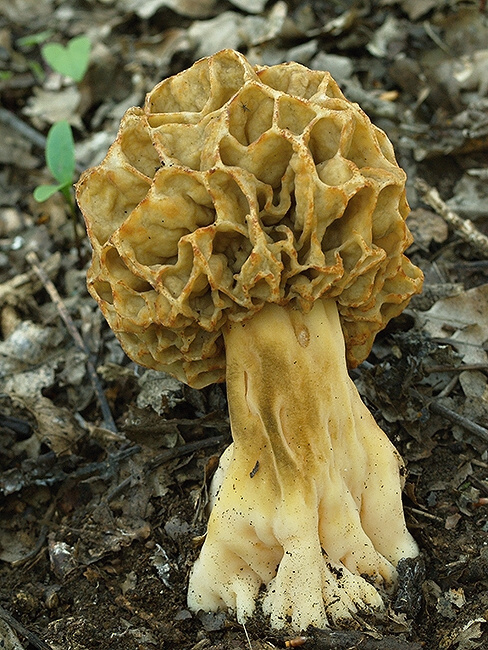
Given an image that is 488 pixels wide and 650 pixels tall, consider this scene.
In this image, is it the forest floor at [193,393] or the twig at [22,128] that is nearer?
the forest floor at [193,393]

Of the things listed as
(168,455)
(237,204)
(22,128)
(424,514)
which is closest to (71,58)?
(22,128)

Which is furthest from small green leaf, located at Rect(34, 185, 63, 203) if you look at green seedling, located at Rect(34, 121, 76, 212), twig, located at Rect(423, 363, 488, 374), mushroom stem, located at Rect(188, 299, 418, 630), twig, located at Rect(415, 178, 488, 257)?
twig, located at Rect(423, 363, 488, 374)

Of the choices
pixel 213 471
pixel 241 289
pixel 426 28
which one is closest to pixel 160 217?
pixel 241 289

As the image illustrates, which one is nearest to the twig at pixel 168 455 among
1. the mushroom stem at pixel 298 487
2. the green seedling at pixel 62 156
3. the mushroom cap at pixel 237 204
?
the mushroom stem at pixel 298 487

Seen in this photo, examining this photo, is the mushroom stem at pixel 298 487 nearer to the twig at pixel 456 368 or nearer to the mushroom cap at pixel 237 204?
the mushroom cap at pixel 237 204

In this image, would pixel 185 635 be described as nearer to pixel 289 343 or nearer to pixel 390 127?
pixel 289 343

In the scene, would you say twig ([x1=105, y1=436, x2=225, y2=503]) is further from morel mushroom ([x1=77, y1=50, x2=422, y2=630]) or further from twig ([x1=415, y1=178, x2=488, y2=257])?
twig ([x1=415, y1=178, x2=488, y2=257])
